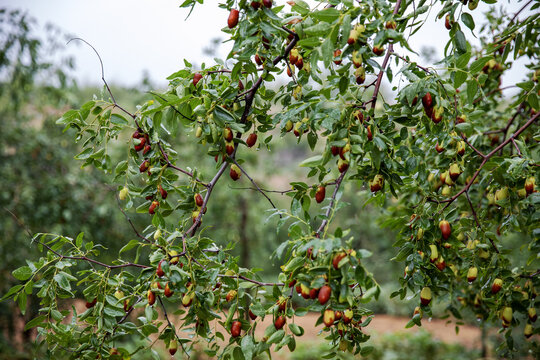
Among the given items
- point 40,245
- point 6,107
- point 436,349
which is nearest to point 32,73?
point 6,107

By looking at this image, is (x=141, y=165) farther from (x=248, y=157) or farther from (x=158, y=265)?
(x=248, y=157)

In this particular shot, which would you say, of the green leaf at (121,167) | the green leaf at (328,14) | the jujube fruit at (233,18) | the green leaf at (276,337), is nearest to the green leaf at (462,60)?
the green leaf at (328,14)

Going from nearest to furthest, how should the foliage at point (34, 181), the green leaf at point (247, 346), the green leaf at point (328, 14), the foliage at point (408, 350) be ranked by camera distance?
the green leaf at point (328, 14), the green leaf at point (247, 346), the foliage at point (34, 181), the foliage at point (408, 350)

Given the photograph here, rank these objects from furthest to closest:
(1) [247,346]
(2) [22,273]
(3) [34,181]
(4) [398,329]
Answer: (4) [398,329], (3) [34,181], (2) [22,273], (1) [247,346]

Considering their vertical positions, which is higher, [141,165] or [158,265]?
[141,165]

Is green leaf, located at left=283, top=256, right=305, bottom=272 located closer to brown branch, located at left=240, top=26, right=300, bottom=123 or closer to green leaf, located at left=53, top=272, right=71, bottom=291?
brown branch, located at left=240, top=26, right=300, bottom=123

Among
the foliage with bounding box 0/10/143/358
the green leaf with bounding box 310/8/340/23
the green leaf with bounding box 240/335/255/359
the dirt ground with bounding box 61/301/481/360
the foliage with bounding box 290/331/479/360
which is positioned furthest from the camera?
the dirt ground with bounding box 61/301/481/360

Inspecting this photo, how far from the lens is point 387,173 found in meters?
1.05

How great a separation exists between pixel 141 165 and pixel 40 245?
1.13 feet

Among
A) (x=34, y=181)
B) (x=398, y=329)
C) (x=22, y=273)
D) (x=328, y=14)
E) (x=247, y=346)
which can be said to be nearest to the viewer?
(x=328, y=14)

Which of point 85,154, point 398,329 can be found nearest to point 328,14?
point 85,154

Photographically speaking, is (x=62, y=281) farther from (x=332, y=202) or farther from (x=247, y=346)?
(x=332, y=202)

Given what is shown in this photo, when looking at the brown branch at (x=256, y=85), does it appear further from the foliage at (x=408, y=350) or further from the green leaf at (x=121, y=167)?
the foliage at (x=408, y=350)

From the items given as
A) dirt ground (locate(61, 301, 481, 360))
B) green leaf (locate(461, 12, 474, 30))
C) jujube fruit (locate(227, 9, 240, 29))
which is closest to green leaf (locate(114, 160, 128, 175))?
jujube fruit (locate(227, 9, 240, 29))
